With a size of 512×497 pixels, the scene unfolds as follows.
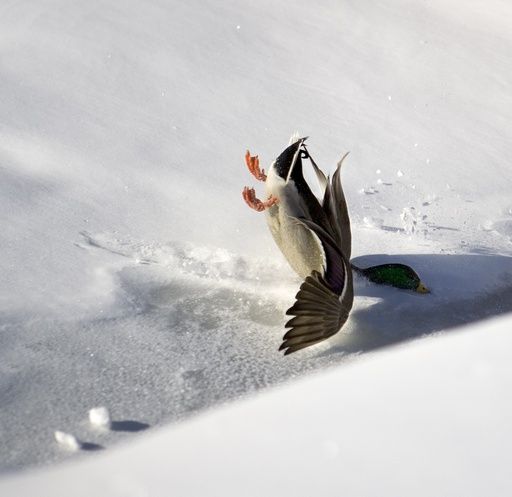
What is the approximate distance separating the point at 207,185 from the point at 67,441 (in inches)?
46.5

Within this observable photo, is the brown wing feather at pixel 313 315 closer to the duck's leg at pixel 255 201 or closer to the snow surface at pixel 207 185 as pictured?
the snow surface at pixel 207 185

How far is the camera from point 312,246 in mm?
2102

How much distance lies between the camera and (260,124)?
10.0 ft

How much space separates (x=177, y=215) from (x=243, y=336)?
63 cm

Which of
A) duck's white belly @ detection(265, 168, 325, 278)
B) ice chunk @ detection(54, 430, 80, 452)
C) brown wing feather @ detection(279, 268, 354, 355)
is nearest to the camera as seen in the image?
ice chunk @ detection(54, 430, 80, 452)

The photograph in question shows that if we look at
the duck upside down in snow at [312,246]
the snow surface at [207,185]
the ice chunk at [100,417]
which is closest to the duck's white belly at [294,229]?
the duck upside down in snow at [312,246]

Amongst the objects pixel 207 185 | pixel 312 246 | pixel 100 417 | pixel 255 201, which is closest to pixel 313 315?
pixel 312 246

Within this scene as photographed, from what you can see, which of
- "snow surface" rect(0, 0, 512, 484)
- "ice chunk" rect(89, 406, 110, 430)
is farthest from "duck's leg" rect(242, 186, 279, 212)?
"ice chunk" rect(89, 406, 110, 430)

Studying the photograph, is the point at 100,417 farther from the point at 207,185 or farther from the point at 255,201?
the point at 207,185

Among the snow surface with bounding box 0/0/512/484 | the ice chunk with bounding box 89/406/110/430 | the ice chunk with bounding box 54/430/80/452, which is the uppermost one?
the snow surface with bounding box 0/0/512/484

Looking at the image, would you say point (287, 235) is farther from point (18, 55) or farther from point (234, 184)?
point (18, 55)

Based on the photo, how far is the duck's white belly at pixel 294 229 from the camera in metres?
2.10

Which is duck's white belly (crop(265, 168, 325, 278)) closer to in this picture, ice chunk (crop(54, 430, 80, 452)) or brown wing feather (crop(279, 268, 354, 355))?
brown wing feather (crop(279, 268, 354, 355))

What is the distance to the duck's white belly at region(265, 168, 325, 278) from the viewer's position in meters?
2.10
